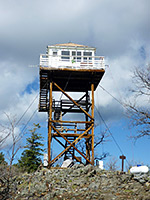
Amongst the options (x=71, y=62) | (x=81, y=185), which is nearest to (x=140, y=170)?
(x=81, y=185)

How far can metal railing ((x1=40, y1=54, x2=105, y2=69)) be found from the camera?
2323 centimetres

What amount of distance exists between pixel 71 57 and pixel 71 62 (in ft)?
2.60

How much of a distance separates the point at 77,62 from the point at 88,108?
13.2 ft

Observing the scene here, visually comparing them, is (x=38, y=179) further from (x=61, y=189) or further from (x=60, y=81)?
(x=60, y=81)

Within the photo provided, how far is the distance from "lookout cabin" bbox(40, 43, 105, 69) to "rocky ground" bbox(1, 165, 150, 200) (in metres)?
8.07

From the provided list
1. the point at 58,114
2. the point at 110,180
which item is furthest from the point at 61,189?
the point at 58,114

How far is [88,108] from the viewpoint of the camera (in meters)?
25.0

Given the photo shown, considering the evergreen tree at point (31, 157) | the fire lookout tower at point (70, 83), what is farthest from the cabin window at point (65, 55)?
the evergreen tree at point (31, 157)

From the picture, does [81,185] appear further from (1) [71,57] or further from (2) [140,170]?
(1) [71,57]

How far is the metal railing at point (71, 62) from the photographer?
23227 mm

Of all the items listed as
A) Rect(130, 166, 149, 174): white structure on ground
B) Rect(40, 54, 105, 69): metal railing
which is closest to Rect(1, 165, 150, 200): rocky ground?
Rect(130, 166, 149, 174): white structure on ground

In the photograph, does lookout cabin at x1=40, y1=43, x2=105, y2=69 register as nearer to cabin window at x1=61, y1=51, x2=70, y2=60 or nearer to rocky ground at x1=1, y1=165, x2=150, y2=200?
cabin window at x1=61, y1=51, x2=70, y2=60

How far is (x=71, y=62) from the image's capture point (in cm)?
2380

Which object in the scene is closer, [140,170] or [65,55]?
[140,170]
